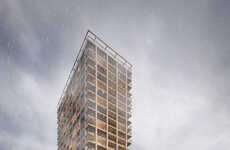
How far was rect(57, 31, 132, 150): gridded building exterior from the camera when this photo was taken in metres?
59.8

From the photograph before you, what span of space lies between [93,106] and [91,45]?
70.1 ft

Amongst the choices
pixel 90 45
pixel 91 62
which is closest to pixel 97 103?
pixel 91 62

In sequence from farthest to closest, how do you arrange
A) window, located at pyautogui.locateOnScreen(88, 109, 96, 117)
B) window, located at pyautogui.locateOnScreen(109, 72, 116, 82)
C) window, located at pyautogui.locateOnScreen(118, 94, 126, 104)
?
1. window, located at pyautogui.locateOnScreen(118, 94, 126, 104)
2. window, located at pyautogui.locateOnScreen(109, 72, 116, 82)
3. window, located at pyautogui.locateOnScreen(88, 109, 96, 117)

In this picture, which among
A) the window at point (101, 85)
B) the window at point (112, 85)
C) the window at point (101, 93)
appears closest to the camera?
the window at point (101, 93)

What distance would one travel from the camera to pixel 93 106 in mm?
61438

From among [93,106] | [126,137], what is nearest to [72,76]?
[93,106]

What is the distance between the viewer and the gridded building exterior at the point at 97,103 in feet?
196

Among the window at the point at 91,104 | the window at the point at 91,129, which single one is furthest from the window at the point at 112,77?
the window at the point at 91,129

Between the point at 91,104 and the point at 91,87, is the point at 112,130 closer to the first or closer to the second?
the point at 91,104

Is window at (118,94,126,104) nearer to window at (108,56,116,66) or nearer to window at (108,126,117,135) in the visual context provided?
window at (108,126,117,135)

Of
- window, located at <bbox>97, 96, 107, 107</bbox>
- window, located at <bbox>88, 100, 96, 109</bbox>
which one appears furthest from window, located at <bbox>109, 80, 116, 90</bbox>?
window, located at <bbox>88, 100, 96, 109</bbox>

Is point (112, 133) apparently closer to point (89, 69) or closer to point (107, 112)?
point (107, 112)

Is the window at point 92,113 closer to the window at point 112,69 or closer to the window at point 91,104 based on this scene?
the window at point 91,104

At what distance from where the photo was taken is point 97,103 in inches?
2475
